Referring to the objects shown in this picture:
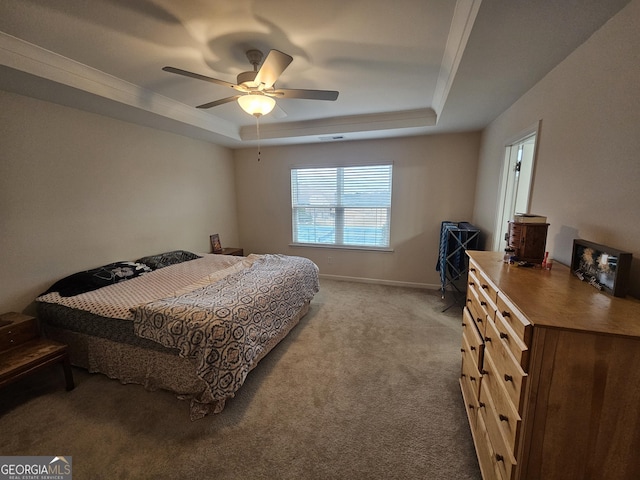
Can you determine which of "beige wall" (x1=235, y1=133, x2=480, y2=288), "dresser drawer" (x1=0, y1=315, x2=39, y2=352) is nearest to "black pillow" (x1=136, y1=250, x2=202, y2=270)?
"dresser drawer" (x1=0, y1=315, x2=39, y2=352)

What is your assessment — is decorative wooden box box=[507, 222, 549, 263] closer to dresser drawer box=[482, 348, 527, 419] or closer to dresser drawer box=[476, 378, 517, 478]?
dresser drawer box=[482, 348, 527, 419]

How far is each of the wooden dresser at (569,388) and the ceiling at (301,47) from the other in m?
1.39

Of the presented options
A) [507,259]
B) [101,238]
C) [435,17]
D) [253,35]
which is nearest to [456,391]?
[507,259]

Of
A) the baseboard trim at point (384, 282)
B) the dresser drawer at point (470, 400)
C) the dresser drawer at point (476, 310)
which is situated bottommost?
the baseboard trim at point (384, 282)

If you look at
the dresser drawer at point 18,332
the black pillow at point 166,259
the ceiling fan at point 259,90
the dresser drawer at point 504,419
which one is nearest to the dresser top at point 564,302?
the dresser drawer at point 504,419

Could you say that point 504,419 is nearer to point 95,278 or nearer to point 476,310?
point 476,310

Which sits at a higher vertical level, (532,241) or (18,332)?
(532,241)

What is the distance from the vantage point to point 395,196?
13.3ft

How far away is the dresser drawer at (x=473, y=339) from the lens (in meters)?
1.49

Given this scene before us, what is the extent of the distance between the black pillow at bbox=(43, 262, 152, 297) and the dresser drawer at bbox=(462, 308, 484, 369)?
3.17 m

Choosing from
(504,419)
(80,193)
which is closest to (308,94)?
(504,419)

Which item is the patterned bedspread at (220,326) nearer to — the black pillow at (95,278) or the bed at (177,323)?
the bed at (177,323)

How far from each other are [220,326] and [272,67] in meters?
1.75

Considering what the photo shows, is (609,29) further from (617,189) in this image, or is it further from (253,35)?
(253,35)
